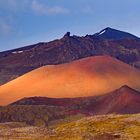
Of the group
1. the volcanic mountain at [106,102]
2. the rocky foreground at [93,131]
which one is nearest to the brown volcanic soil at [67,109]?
the volcanic mountain at [106,102]

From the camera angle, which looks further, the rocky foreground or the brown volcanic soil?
the brown volcanic soil

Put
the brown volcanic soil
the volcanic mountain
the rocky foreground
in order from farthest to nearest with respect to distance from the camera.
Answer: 1. the volcanic mountain
2. the brown volcanic soil
3. the rocky foreground

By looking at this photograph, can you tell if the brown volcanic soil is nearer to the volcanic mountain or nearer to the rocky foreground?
the volcanic mountain

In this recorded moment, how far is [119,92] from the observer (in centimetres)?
16675

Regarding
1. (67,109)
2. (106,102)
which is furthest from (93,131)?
(106,102)

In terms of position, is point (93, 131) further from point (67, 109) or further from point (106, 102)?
point (106, 102)

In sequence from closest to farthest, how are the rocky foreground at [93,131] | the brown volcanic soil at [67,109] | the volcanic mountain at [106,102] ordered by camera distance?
the rocky foreground at [93,131], the brown volcanic soil at [67,109], the volcanic mountain at [106,102]

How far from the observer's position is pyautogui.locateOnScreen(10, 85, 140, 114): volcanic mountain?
501ft

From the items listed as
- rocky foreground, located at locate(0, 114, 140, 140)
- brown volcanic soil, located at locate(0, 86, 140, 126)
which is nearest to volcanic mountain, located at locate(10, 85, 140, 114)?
brown volcanic soil, located at locate(0, 86, 140, 126)

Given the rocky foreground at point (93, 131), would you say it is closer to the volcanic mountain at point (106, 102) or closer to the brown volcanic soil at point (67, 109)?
the brown volcanic soil at point (67, 109)

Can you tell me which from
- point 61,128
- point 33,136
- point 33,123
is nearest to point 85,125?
point 61,128

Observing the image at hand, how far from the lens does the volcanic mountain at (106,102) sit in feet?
501

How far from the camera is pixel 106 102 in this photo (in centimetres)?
16638

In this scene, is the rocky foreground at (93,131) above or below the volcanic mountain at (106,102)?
below
